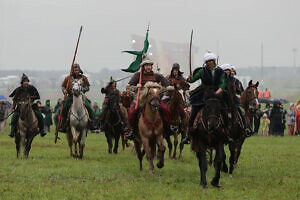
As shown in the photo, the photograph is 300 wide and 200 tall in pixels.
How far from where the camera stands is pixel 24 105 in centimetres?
1880

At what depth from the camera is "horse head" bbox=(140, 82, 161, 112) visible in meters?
14.1

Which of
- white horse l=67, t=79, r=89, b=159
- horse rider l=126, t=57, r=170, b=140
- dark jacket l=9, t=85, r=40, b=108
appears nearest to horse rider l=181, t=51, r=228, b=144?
horse rider l=126, t=57, r=170, b=140

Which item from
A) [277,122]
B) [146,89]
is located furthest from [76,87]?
[277,122]

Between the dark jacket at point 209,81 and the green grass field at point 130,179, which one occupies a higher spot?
the dark jacket at point 209,81

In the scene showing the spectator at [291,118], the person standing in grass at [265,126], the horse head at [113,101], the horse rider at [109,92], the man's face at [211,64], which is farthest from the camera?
the person standing in grass at [265,126]

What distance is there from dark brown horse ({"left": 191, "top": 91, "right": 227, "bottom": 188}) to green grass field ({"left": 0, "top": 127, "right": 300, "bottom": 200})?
477 mm

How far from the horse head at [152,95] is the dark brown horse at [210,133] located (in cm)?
182

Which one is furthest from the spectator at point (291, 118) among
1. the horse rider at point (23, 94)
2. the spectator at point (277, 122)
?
the horse rider at point (23, 94)

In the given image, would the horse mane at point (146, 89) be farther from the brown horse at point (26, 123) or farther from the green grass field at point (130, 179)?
the brown horse at point (26, 123)

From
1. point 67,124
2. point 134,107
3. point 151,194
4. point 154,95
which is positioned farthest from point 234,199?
point 67,124

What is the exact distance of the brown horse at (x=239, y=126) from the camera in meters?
14.6

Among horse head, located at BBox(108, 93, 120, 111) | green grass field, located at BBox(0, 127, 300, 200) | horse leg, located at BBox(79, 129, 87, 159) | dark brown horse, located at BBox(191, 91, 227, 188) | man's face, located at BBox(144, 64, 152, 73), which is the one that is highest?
man's face, located at BBox(144, 64, 152, 73)

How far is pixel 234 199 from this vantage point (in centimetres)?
1070

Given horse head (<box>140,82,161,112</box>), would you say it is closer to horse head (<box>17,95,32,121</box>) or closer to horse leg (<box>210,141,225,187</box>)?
horse leg (<box>210,141,225,187</box>)
